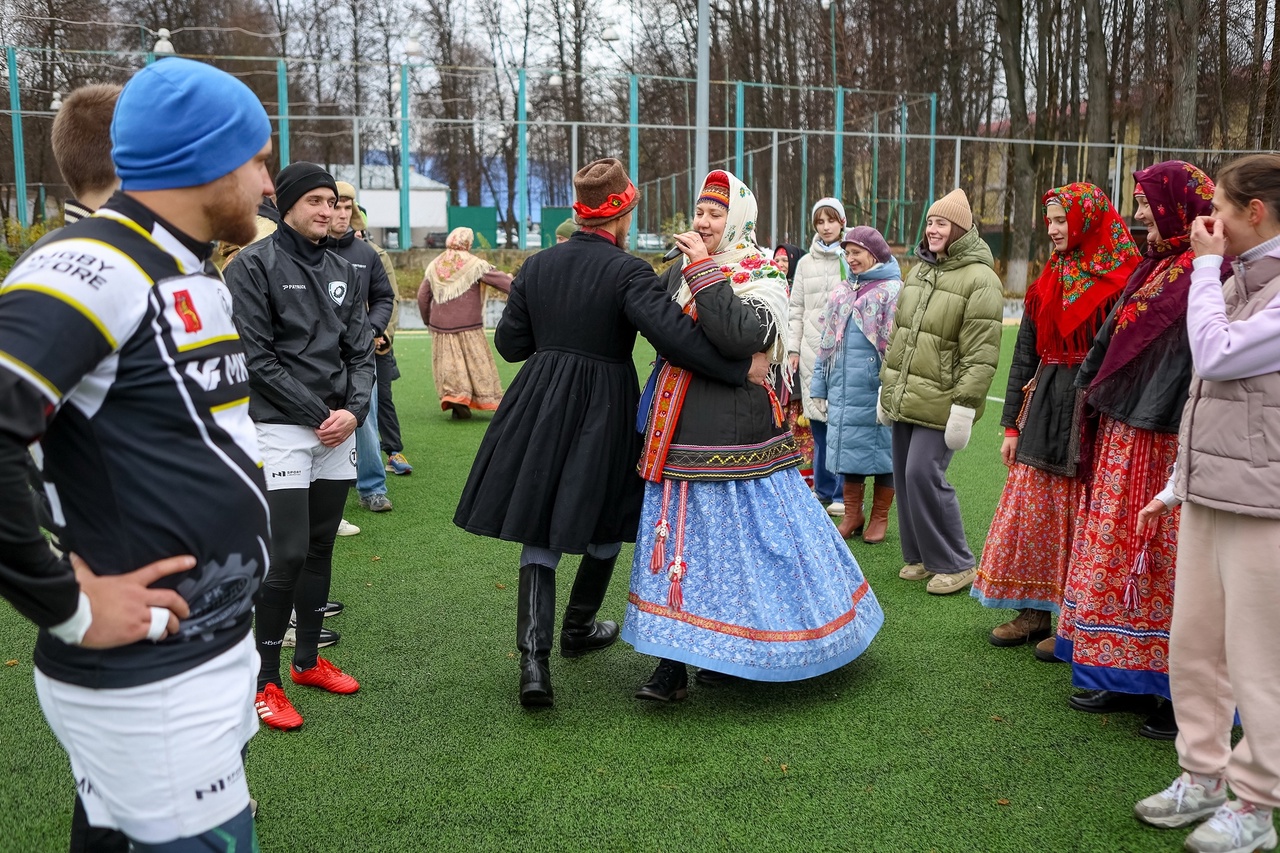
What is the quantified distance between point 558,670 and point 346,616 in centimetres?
119

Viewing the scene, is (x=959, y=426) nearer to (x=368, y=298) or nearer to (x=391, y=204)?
(x=368, y=298)

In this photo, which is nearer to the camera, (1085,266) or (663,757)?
(663,757)

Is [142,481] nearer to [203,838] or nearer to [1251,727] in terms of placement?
[203,838]

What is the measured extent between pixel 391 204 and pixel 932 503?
1781cm

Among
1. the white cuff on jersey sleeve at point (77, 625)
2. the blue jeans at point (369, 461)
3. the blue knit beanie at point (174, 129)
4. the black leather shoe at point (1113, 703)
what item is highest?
the blue knit beanie at point (174, 129)

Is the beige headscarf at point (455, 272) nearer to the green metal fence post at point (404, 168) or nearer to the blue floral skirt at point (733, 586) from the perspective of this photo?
the blue floral skirt at point (733, 586)

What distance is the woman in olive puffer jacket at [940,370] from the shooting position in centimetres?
517

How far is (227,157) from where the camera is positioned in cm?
187

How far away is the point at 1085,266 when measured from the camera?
14.0 ft

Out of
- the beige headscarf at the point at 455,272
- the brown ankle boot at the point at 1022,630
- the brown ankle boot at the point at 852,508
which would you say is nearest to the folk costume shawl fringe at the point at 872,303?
the brown ankle boot at the point at 852,508

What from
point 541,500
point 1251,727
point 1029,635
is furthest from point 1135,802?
point 541,500

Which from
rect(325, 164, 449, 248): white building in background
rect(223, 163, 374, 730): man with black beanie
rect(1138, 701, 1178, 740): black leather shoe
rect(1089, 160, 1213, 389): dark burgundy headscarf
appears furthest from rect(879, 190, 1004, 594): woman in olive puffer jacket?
rect(325, 164, 449, 248): white building in background

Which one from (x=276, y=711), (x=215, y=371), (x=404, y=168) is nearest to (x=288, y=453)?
(x=276, y=711)

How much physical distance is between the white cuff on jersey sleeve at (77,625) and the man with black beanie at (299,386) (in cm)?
199
